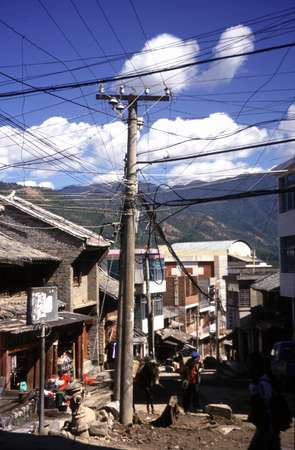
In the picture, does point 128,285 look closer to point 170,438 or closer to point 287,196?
point 170,438

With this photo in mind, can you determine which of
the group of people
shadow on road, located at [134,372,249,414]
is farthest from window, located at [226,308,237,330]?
the group of people

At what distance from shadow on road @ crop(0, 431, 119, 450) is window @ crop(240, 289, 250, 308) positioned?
37.0 meters

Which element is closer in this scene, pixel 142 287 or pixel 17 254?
pixel 17 254

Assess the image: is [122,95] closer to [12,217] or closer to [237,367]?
[12,217]

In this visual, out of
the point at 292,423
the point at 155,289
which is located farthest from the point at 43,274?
the point at 155,289

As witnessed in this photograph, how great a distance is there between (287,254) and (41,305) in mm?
16890

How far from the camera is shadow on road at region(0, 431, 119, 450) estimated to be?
1120 centimetres

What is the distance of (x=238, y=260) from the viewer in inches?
3305

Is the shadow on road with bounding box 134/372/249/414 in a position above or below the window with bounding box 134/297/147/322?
below

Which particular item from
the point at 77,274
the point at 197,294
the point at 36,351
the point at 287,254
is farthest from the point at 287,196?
the point at 197,294

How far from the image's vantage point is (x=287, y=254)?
2820 cm

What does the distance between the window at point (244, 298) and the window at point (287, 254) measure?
65.0 ft

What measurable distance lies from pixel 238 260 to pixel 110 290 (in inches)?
2112

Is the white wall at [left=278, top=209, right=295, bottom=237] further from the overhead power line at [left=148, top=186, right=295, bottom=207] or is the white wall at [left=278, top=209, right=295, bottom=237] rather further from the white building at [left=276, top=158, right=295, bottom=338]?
the overhead power line at [left=148, top=186, right=295, bottom=207]
